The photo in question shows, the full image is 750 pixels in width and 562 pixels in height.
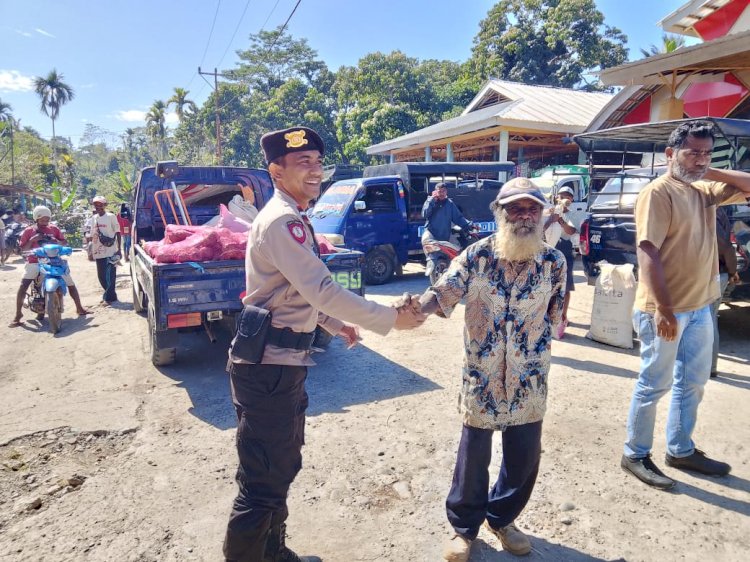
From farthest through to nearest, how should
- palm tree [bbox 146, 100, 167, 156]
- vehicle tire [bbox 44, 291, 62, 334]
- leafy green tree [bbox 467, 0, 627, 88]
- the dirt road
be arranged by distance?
1. palm tree [bbox 146, 100, 167, 156]
2. leafy green tree [bbox 467, 0, 627, 88]
3. vehicle tire [bbox 44, 291, 62, 334]
4. the dirt road

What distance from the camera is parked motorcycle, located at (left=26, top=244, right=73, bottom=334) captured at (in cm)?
704

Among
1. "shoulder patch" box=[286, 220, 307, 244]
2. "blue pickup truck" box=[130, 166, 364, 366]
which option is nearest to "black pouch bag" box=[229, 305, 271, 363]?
"shoulder patch" box=[286, 220, 307, 244]

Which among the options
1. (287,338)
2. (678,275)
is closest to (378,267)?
(678,275)

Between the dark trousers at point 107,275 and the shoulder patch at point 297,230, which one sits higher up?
the shoulder patch at point 297,230

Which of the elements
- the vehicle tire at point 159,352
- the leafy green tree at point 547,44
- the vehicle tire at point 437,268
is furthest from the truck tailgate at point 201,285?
the leafy green tree at point 547,44

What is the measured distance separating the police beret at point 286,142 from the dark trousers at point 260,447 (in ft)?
3.02

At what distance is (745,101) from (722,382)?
352 inches

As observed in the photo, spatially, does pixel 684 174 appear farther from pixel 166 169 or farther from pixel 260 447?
pixel 166 169

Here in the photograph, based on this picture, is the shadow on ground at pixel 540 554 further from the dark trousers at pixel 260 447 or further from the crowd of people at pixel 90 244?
the crowd of people at pixel 90 244

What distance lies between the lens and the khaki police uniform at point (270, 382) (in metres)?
2.11

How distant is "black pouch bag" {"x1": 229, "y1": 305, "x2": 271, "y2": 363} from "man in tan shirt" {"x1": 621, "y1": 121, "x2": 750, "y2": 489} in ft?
6.89

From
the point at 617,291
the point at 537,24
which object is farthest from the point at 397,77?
the point at 617,291

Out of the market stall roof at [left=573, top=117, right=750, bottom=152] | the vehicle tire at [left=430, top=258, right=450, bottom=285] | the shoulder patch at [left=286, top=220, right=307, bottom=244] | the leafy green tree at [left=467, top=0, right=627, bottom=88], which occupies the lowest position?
the vehicle tire at [left=430, top=258, right=450, bottom=285]

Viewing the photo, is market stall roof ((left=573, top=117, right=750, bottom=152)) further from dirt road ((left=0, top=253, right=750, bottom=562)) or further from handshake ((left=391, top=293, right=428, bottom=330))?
handshake ((left=391, top=293, right=428, bottom=330))
